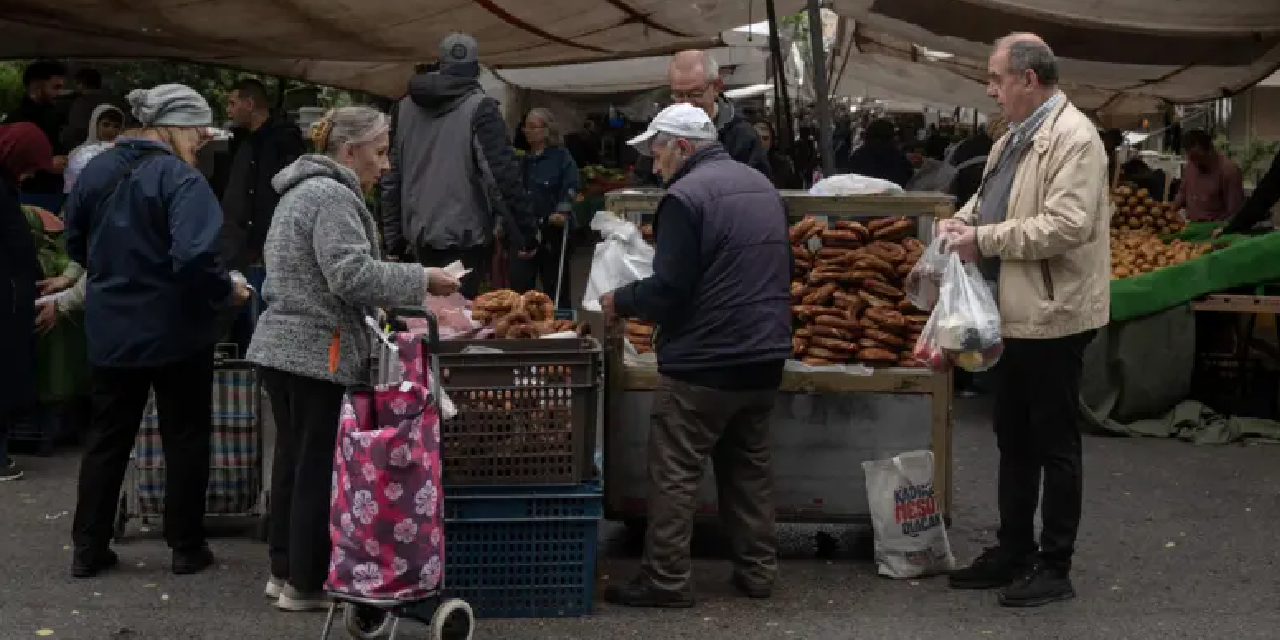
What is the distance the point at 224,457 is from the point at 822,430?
2615 mm

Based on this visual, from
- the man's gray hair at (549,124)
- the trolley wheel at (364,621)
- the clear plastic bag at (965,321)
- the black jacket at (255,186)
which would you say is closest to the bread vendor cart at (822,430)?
the clear plastic bag at (965,321)

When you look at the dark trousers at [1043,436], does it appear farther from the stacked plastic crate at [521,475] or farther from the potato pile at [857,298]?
the stacked plastic crate at [521,475]

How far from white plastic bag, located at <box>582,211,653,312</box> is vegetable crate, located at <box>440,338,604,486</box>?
0.45 metres

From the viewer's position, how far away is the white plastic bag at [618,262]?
6.45 metres

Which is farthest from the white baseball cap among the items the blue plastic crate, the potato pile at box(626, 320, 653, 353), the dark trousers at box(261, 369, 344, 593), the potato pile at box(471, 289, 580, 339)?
the dark trousers at box(261, 369, 344, 593)

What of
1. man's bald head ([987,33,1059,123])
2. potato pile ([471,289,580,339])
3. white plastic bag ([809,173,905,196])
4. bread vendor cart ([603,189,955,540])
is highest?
man's bald head ([987,33,1059,123])

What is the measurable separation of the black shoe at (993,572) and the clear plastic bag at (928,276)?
101 cm

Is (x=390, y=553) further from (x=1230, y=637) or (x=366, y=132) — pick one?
(x=1230, y=637)

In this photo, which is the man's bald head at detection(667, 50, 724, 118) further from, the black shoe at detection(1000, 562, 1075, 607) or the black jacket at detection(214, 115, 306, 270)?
the black shoe at detection(1000, 562, 1075, 607)

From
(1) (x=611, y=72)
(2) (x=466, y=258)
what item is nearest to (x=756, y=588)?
(2) (x=466, y=258)

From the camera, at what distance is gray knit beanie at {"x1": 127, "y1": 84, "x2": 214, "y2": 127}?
6568mm

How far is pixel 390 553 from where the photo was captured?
527 cm

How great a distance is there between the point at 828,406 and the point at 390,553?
232cm

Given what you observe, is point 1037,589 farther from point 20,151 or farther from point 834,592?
point 20,151
